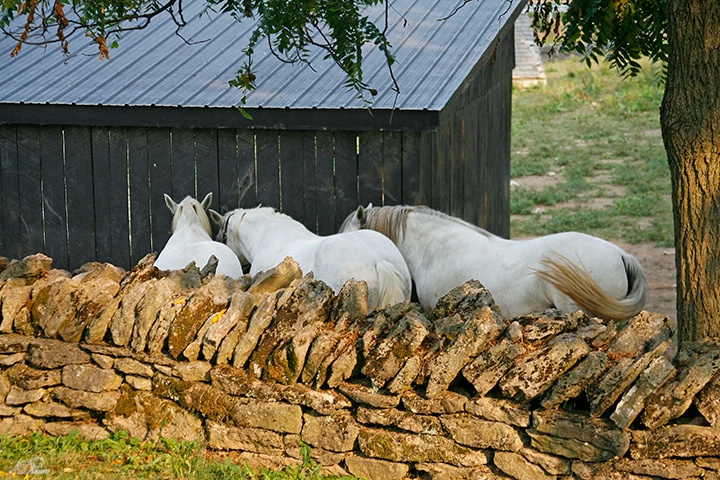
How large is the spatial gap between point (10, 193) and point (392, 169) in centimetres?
382

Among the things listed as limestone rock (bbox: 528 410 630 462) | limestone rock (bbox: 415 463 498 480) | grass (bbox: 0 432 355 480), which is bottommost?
grass (bbox: 0 432 355 480)

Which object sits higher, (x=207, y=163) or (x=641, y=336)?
(x=207, y=163)

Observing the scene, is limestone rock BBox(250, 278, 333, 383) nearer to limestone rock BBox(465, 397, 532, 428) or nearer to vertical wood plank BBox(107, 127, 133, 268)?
limestone rock BBox(465, 397, 532, 428)

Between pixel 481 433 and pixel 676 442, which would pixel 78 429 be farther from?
pixel 676 442

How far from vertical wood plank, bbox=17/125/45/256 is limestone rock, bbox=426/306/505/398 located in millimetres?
5739

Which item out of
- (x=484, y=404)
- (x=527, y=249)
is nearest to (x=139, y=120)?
(x=527, y=249)

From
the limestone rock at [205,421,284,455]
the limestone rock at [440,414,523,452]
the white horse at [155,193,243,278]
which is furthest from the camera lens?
the white horse at [155,193,243,278]

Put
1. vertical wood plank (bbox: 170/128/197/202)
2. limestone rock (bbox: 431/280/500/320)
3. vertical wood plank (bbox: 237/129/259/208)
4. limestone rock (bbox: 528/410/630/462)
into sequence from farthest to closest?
vertical wood plank (bbox: 170/128/197/202) < vertical wood plank (bbox: 237/129/259/208) < limestone rock (bbox: 431/280/500/320) < limestone rock (bbox: 528/410/630/462)

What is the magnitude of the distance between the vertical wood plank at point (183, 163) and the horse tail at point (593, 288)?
11.4 feet

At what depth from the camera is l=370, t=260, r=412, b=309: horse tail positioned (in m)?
7.13

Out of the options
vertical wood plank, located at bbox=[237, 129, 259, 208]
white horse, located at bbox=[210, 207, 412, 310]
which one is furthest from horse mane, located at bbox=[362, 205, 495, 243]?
vertical wood plank, located at bbox=[237, 129, 259, 208]

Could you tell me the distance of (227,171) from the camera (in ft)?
28.8

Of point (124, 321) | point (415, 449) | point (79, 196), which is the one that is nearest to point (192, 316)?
point (124, 321)

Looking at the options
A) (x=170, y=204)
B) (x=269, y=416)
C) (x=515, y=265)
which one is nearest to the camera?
(x=269, y=416)
